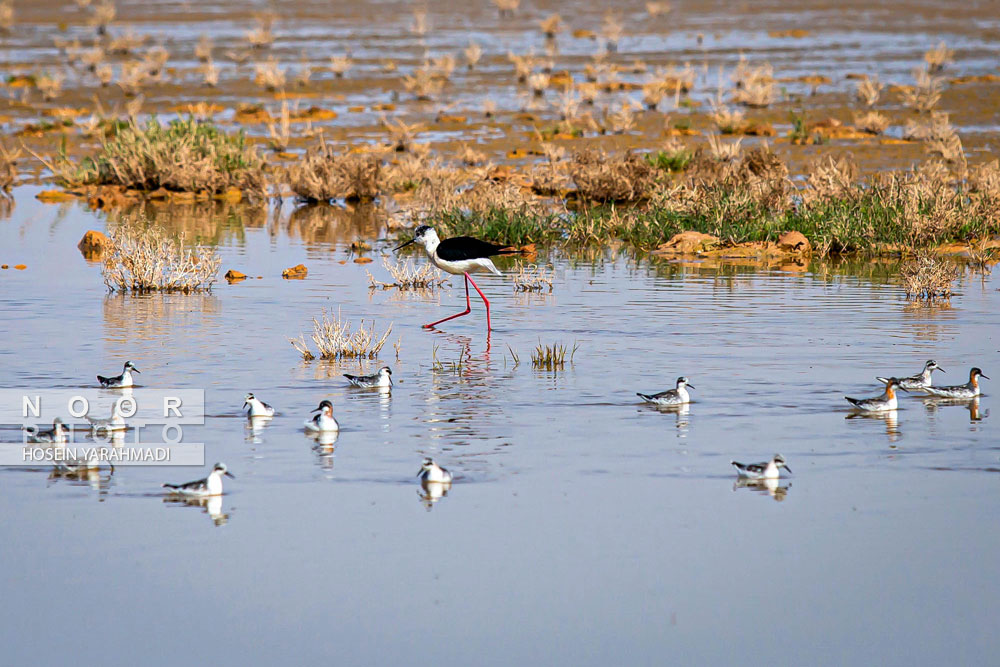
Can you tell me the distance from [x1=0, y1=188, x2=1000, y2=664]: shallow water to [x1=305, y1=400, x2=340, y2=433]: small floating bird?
0.37ft

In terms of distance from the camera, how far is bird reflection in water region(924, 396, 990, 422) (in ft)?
34.1

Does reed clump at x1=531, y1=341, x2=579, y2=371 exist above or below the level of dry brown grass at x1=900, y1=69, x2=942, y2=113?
below

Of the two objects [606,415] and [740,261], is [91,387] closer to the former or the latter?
[606,415]

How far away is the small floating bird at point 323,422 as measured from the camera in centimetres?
959

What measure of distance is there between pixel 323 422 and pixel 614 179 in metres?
13.6

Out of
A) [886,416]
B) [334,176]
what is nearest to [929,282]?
[886,416]

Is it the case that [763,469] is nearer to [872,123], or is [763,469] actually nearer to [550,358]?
[550,358]

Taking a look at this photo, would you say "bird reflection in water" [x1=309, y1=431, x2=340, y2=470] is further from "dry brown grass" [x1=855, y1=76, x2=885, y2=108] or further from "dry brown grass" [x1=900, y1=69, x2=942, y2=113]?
"dry brown grass" [x1=855, y1=76, x2=885, y2=108]

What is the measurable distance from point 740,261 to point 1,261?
8.98 m

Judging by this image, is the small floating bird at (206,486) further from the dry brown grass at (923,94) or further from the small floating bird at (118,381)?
the dry brown grass at (923,94)

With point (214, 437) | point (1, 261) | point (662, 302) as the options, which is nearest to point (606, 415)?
point (214, 437)

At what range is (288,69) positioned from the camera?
140 ft

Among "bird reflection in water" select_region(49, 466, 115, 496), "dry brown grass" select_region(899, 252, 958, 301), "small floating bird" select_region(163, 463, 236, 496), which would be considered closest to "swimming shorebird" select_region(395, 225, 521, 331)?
"dry brown grass" select_region(899, 252, 958, 301)

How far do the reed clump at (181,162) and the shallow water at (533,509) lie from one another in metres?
10.7
